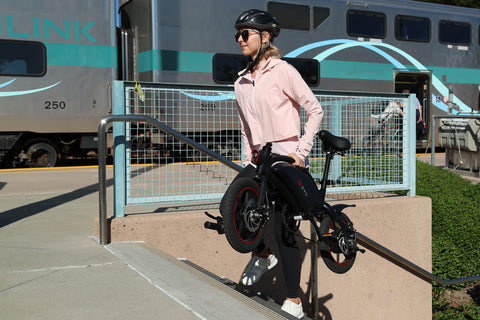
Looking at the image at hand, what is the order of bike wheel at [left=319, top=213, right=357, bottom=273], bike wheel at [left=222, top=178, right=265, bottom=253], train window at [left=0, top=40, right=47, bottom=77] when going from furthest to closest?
train window at [left=0, top=40, right=47, bottom=77]
bike wheel at [left=319, top=213, right=357, bottom=273]
bike wheel at [left=222, top=178, right=265, bottom=253]

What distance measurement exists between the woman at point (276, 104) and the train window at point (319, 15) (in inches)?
437

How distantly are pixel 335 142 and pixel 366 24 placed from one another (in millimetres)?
12024

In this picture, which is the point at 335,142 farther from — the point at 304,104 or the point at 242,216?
the point at 242,216

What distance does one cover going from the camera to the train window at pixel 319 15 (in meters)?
14.4

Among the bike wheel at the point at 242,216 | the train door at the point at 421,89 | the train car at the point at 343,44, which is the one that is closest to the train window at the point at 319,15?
the train car at the point at 343,44

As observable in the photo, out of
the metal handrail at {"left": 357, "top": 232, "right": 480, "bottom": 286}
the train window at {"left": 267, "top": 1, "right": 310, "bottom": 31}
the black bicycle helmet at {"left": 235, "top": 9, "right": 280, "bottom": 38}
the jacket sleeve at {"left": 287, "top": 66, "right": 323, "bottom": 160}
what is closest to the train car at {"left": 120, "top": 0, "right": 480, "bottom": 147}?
the train window at {"left": 267, "top": 1, "right": 310, "bottom": 31}

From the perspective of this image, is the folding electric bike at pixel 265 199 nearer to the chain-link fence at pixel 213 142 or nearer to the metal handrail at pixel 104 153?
the metal handrail at pixel 104 153

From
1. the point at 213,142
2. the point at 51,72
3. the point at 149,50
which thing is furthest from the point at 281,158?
the point at 51,72

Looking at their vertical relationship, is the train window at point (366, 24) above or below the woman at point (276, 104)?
above

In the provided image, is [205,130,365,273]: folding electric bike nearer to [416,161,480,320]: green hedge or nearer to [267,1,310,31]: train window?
[416,161,480,320]: green hedge

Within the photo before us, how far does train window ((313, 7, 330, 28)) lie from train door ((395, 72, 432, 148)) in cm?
329

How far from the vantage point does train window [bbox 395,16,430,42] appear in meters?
15.5

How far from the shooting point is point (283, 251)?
3727 millimetres

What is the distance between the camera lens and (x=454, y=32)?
54.5 ft
